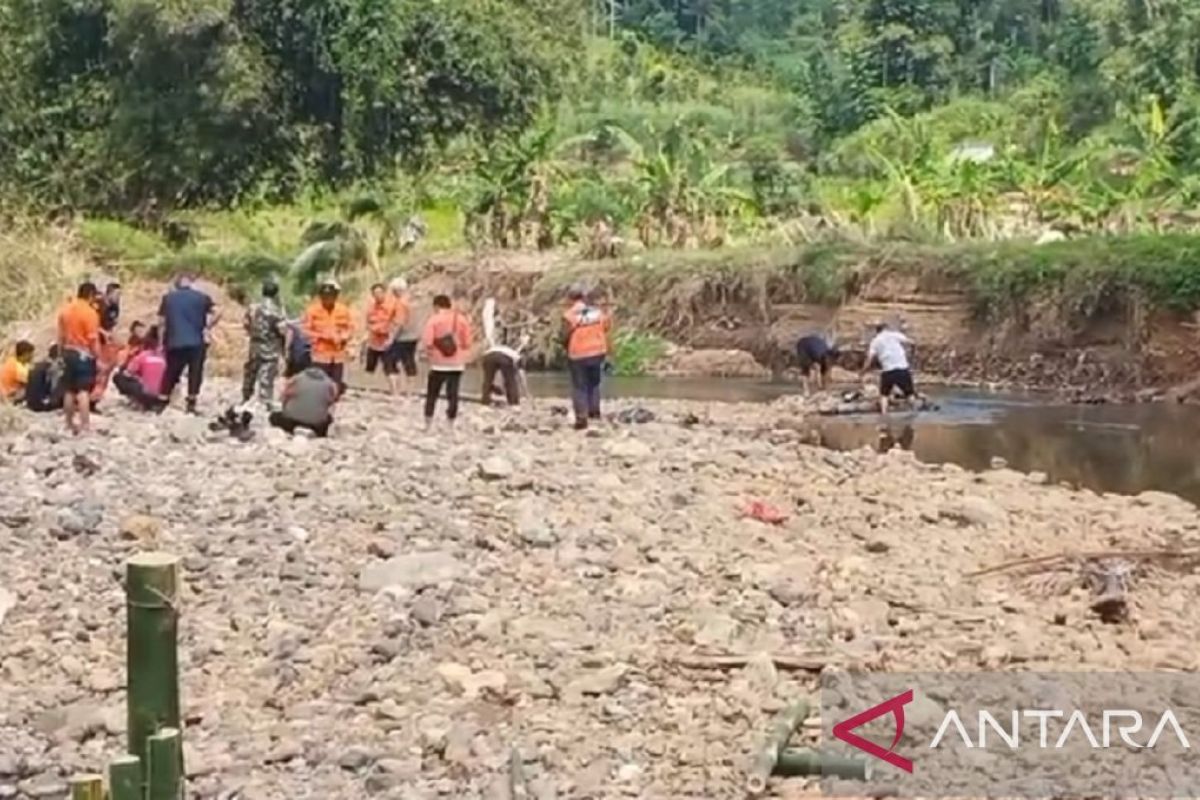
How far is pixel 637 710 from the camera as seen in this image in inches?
304

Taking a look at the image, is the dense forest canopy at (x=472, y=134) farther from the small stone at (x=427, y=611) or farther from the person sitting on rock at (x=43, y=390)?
the small stone at (x=427, y=611)

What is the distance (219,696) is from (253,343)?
757 centimetres

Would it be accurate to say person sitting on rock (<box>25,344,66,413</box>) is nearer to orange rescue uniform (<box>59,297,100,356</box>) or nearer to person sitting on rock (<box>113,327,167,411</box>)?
person sitting on rock (<box>113,327,167,411</box>)

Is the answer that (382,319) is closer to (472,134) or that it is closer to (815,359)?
(815,359)

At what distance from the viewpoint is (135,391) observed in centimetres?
1664

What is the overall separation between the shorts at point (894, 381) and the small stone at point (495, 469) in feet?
30.1

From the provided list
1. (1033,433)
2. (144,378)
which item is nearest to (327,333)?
(144,378)

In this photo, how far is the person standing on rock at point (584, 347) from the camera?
15172 millimetres

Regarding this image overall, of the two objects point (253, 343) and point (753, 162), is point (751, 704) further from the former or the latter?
point (753, 162)

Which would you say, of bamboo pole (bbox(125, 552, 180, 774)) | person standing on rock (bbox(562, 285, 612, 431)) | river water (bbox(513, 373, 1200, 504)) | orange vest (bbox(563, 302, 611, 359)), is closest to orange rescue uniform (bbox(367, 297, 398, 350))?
person standing on rock (bbox(562, 285, 612, 431))

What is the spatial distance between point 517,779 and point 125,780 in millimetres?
2086

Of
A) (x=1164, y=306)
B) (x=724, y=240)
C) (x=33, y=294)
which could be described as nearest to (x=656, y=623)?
(x=33, y=294)

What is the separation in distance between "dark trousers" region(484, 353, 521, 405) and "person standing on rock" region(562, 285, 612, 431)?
2533 mm

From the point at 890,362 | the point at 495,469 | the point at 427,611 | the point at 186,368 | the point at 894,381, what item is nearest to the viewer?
the point at 427,611
